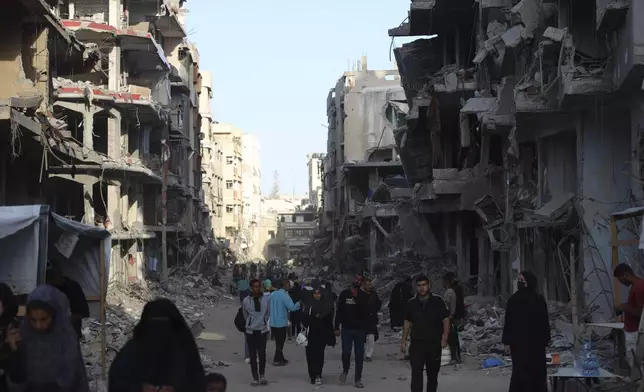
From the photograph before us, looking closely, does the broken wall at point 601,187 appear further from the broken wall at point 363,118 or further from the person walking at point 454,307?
the broken wall at point 363,118

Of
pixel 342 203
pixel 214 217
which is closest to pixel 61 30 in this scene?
pixel 342 203

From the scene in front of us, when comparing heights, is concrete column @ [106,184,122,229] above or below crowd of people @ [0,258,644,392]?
above

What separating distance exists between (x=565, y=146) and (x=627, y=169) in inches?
105

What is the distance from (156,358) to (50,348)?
1101 millimetres

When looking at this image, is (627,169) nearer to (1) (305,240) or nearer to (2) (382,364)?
(2) (382,364)

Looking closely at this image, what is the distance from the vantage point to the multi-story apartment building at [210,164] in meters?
68.1

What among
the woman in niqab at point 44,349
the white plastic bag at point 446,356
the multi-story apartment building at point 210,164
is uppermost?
the multi-story apartment building at point 210,164

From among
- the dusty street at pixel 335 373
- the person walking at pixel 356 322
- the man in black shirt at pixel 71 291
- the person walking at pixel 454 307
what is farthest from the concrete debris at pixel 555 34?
the man in black shirt at pixel 71 291

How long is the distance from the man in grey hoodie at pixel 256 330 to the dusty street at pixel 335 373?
0.25 metres

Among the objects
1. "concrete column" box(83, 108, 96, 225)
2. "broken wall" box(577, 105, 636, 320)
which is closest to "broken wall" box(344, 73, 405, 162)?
"concrete column" box(83, 108, 96, 225)

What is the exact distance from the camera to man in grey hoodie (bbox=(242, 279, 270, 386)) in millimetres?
13703

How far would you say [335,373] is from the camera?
15.2m

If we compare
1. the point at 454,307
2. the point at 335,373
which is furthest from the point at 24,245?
the point at 454,307

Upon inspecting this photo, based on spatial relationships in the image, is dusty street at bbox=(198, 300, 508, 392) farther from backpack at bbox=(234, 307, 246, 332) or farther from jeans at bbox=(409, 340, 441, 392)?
jeans at bbox=(409, 340, 441, 392)
